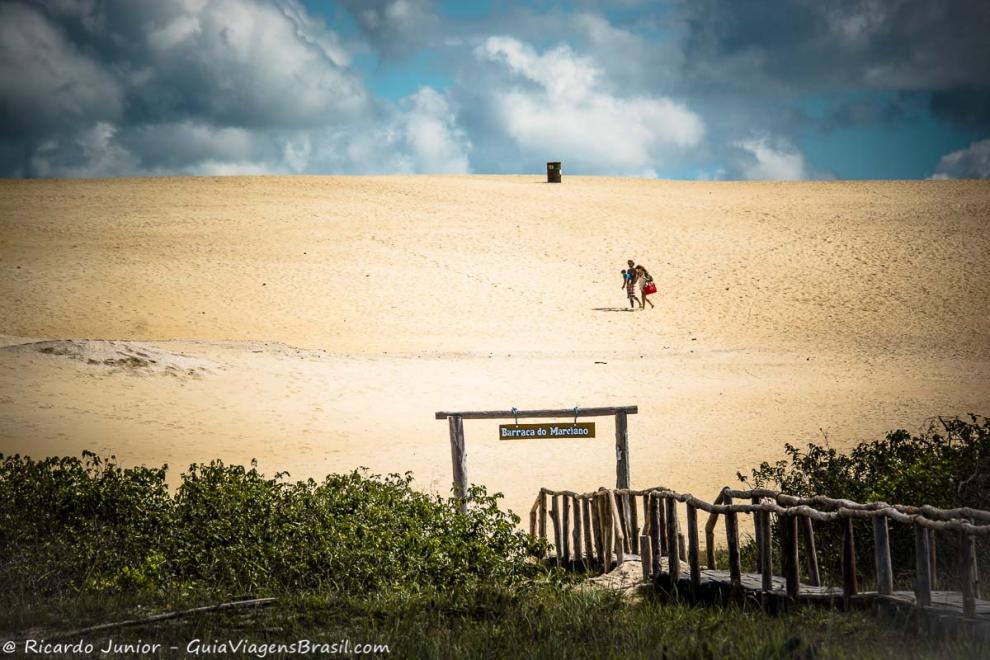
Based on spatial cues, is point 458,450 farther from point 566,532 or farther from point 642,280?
point 642,280

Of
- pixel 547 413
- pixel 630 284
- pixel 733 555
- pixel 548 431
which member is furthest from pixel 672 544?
pixel 630 284

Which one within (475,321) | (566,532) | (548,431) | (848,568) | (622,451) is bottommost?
(566,532)

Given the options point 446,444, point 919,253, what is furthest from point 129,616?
point 919,253

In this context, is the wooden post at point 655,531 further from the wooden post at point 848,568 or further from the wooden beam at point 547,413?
the wooden beam at point 547,413

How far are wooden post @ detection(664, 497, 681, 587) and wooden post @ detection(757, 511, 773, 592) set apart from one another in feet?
3.01

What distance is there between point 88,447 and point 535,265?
25986mm

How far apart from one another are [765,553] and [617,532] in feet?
10.4

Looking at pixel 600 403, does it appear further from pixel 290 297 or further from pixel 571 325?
pixel 290 297

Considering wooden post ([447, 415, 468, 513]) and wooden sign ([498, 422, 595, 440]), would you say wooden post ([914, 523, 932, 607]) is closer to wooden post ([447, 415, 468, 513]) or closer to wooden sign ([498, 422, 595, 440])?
wooden sign ([498, 422, 595, 440])

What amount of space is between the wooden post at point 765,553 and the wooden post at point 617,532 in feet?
9.32

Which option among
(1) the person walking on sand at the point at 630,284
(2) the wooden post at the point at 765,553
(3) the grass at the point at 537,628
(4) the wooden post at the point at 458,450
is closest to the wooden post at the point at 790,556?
(2) the wooden post at the point at 765,553

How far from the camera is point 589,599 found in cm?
693

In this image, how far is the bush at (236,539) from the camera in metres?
7.82

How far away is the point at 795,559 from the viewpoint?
659cm
